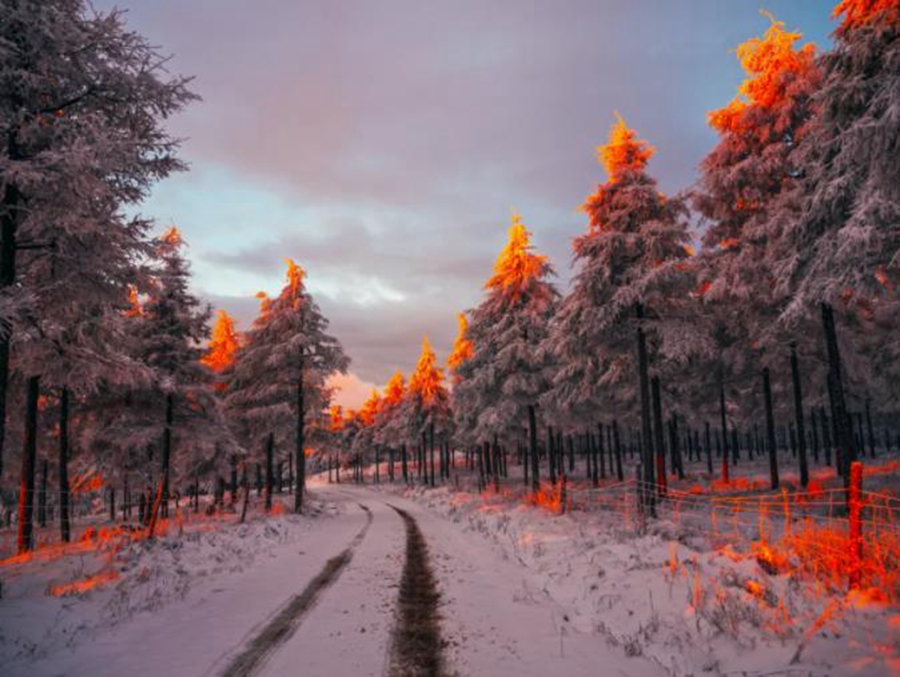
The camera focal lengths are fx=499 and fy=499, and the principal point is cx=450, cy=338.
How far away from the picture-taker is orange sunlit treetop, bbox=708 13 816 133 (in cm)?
1795

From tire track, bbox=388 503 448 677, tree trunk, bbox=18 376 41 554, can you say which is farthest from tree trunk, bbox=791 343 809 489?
tree trunk, bbox=18 376 41 554

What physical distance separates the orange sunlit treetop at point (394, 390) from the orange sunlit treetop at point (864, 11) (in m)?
58.1

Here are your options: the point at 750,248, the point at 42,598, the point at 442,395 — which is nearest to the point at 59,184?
the point at 42,598

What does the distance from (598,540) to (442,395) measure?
36.0 metres

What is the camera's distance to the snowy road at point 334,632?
5871 mm

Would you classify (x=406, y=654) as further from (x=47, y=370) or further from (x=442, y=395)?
(x=442, y=395)

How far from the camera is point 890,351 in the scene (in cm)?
3450

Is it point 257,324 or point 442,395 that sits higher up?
point 257,324

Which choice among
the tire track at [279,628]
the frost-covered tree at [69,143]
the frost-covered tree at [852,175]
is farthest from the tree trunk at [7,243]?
the frost-covered tree at [852,175]

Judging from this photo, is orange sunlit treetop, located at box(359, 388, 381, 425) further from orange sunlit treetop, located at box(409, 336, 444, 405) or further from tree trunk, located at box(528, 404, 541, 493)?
tree trunk, located at box(528, 404, 541, 493)

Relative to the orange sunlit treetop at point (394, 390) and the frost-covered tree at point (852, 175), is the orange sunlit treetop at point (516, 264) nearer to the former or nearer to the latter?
the frost-covered tree at point (852, 175)

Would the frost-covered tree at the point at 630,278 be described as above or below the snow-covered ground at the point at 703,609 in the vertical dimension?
above

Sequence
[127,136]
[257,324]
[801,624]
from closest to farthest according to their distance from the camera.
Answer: [801,624]
[127,136]
[257,324]

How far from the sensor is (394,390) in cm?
6638
